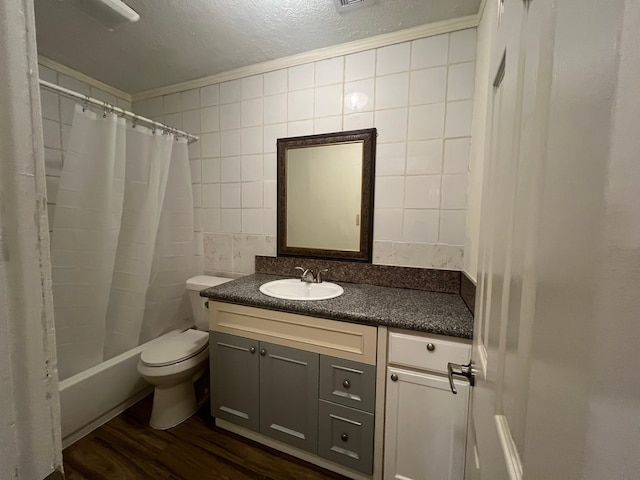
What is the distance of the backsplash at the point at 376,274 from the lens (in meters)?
1.44

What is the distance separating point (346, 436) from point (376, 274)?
0.83 m

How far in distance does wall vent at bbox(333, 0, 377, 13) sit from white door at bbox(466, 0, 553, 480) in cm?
86

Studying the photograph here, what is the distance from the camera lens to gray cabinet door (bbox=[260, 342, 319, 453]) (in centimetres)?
124

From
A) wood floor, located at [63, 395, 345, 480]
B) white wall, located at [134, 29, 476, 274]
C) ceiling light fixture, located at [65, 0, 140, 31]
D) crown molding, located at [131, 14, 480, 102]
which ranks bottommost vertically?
wood floor, located at [63, 395, 345, 480]

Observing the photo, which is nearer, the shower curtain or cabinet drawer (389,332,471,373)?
cabinet drawer (389,332,471,373)

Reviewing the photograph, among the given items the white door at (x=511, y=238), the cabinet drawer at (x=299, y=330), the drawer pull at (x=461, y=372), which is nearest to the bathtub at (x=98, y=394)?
the cabinet drawer at (x=299, y=330)

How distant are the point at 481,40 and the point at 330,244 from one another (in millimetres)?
1287

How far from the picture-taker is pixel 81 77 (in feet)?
6.05

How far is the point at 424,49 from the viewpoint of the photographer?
140 cm

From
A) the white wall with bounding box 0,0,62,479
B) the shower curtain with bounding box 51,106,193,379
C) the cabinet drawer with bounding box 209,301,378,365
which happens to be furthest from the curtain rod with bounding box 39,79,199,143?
the white wall with bounding box 0,0,62,479

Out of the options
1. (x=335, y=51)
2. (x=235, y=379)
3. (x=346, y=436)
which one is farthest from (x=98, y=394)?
(x=335, y=51)

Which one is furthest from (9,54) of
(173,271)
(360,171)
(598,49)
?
(173,271)

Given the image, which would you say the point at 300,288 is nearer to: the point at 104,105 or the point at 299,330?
the point at 299,330

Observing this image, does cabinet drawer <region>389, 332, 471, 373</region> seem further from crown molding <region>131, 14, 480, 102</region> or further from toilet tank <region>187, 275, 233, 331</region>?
crown molding <region>131, 14, 480, 102</region>
